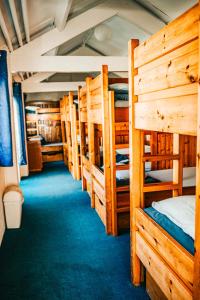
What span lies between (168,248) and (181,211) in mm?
373

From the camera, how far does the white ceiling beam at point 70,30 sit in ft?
12.5

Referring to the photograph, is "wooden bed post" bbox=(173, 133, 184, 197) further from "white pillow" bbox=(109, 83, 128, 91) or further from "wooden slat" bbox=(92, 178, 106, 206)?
"wooden slat" bbox=(92, 178, 106, 206)

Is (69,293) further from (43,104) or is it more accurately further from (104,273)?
(43,104)

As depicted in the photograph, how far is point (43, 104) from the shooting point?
8773 mm

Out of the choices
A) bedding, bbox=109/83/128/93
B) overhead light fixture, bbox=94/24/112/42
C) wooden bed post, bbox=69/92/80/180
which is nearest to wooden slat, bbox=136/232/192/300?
bedding, bbox=109/83/128/93

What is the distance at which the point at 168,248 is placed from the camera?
5.08 ft

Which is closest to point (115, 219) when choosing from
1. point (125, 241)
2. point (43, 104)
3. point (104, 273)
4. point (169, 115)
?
point (125, 241)

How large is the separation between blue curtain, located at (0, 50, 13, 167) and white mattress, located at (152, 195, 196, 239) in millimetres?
1921

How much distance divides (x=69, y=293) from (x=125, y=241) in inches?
40.4

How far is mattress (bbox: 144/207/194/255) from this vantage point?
1.51 meters

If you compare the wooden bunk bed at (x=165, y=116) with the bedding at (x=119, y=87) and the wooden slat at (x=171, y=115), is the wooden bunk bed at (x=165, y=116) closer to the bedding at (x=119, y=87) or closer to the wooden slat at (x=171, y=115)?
the wooden slat at (x=171, y=115)

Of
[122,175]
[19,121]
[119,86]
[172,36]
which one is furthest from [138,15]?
[19,121]

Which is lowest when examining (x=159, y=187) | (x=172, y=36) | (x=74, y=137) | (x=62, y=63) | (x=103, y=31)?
(x=159, y=187)

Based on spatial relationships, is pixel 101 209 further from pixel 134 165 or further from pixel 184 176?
pixel 134 165
